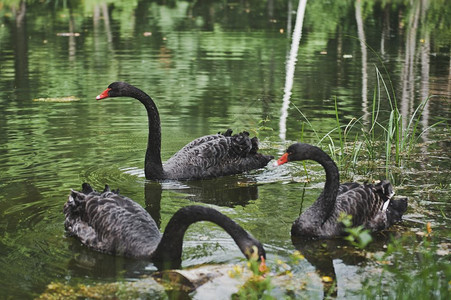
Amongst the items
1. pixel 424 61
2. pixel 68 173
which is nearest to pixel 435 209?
pixel 68 173

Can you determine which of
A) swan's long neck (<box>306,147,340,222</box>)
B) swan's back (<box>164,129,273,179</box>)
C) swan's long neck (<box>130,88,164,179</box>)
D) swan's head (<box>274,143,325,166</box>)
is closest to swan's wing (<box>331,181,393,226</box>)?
swan's long neck (<box>306,147,340,222</box>)

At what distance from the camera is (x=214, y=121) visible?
10023 mm

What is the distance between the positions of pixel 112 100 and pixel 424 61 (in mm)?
6400

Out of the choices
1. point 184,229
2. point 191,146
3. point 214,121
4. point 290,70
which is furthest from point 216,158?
point 290,70

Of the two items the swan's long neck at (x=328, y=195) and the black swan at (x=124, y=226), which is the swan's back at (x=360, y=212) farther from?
the black swan at (x=124, y=226)

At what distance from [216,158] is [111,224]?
242 centimetres

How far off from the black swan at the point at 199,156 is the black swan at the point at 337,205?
183cm

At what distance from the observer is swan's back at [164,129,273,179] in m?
7.61

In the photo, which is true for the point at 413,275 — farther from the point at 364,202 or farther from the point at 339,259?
the point at 364,202

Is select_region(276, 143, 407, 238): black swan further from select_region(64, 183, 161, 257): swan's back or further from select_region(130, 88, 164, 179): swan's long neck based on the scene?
select_region(130, 88, 164, 179): swan's long neck

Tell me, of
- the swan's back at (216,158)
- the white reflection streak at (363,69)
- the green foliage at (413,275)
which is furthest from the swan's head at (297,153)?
the swan's back at (216,158)

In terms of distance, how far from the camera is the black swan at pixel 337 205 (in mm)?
5632

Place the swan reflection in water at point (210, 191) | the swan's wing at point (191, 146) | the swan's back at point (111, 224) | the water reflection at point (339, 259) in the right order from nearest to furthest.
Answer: the water reflection at point (339, 259)
the swan's back at point (111, 224)
the swan reflection in water at point (210, 191)
the swan's wing at point (191, 146)

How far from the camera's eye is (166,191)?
7211 mm
